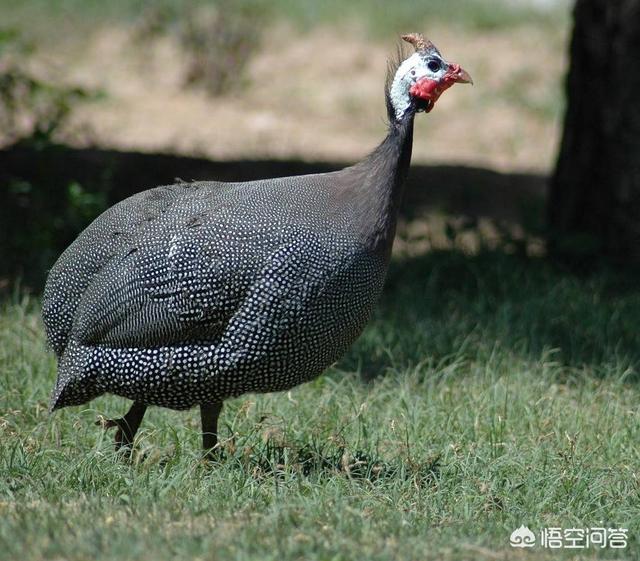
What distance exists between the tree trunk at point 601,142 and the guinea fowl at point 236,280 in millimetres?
2916

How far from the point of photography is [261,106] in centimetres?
1202

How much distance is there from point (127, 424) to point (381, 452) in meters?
0.97

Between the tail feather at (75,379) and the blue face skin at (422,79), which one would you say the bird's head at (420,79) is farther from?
the tail feather at (75,379)

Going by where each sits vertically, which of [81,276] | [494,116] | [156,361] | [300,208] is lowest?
[156,361]

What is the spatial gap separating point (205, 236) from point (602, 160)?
3649 mm

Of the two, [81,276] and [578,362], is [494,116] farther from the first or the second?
[81,276]

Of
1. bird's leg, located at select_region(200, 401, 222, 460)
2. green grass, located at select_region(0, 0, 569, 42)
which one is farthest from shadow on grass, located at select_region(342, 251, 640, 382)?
green grass, located at select_region(0, 0, 569, 42)

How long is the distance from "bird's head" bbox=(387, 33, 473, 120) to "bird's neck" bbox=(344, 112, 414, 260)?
0.16ft

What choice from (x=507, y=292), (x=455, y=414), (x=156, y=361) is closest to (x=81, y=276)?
(x=156, y=361)

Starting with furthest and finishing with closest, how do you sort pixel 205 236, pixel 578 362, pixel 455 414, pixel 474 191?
pixel 474 191 → pixel 578 362 → pixel 455 414 → pixel 205 236

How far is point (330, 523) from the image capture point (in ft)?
11.2

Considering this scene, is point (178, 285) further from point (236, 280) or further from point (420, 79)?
point (420, 79)

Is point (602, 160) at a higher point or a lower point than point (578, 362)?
higher

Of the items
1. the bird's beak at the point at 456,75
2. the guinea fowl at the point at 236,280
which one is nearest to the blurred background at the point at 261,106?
the guinea fowl at the point at 236,280
